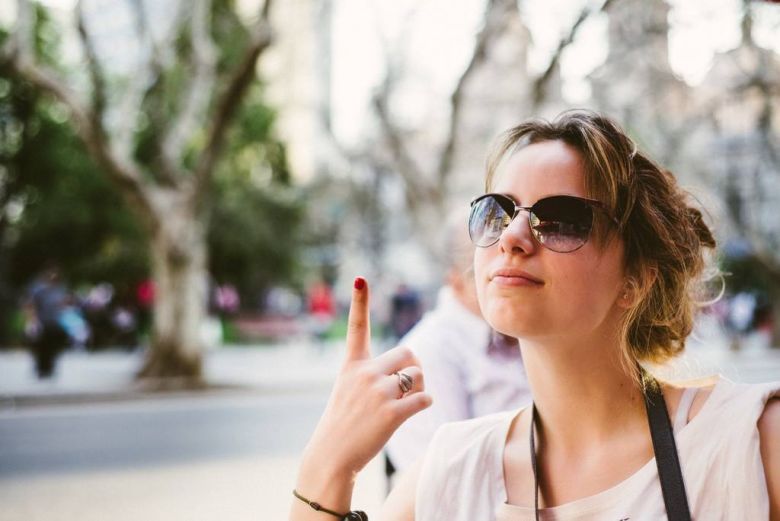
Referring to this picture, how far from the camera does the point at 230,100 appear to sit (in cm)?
1308

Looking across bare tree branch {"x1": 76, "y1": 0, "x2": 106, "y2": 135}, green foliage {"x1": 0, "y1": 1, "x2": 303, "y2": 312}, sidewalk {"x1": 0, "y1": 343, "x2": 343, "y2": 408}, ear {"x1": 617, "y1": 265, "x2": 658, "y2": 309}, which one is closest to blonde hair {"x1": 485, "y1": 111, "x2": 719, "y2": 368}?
ear {"x1": 617, "y1": 265, "x2": 658, "y2": 309}

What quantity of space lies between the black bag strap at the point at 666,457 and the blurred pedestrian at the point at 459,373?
125 cm

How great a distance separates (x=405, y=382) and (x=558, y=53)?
35.9 ft

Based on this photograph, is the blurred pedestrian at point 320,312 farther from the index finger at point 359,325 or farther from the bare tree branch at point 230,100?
the index finger at point 359,325

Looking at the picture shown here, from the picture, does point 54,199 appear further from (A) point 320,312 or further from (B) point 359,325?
(B) point 359,325

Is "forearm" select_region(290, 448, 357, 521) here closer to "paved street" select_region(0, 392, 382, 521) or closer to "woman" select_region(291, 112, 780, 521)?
"woman" select_region(291, 112, 780, 521)

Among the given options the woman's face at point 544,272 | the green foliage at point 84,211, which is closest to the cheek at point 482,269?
the woman's face at point 544,272

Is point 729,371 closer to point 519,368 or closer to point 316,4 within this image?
point 519,368

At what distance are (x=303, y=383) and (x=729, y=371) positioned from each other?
13297 mm

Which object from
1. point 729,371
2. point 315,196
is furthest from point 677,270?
point 315,196

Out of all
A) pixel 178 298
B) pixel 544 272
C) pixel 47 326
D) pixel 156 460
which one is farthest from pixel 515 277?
pixel 47 326

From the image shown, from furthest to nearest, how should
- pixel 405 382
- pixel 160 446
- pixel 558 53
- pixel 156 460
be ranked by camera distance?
pixel 558 53
pixel 160 446
pixel 156 460
pixel 405 382

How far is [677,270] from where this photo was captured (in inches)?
67.3

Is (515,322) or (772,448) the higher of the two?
(515,322)
